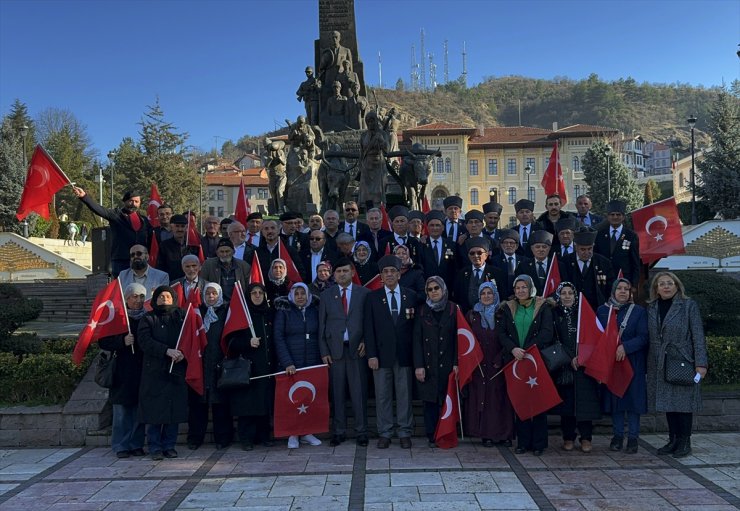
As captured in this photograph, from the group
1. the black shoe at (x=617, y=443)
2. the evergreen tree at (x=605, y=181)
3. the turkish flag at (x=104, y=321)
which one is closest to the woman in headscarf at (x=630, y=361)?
the black shoe at (x=617, y=443)

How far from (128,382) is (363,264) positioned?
3.10m

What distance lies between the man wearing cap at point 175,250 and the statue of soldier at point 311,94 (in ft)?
50.1

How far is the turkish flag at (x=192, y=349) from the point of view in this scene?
7.40 metres

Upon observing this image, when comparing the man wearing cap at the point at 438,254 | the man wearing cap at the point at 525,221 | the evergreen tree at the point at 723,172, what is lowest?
the man wearing cap at the point at 438,254

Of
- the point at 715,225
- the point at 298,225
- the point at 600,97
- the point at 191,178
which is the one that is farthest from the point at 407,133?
the point at 600,97

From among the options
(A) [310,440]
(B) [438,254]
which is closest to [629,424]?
(B) [438,254]

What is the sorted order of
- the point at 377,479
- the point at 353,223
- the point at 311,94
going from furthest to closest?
the point at 311,94 < the point at 353,223 < the point at 377,479

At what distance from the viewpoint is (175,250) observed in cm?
956

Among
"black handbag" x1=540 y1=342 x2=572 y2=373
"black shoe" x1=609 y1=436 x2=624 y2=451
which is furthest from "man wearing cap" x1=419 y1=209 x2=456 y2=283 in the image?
"black shoe" x1=609 y1=436 x2=624 y2=451

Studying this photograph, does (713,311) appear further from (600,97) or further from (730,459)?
(600,97)

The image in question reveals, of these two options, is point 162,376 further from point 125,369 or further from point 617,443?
point 617,443

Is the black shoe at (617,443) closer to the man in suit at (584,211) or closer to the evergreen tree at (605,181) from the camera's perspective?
the man in suit at (584,211)

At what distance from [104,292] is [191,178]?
53636mm

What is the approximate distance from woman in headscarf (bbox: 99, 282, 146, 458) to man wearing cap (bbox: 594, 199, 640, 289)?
19.5 feet
